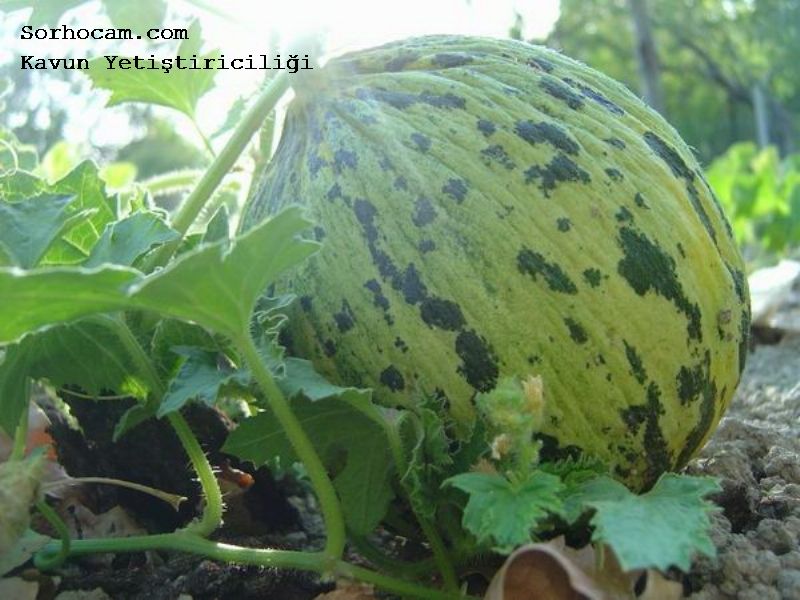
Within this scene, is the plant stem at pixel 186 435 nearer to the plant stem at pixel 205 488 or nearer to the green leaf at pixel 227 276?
the plant stem at pixel 205 488

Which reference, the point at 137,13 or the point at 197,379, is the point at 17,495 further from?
the point at 137,13

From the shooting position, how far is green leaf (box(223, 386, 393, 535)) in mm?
1558

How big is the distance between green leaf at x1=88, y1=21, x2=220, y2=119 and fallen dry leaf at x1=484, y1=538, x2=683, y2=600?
1092 mm

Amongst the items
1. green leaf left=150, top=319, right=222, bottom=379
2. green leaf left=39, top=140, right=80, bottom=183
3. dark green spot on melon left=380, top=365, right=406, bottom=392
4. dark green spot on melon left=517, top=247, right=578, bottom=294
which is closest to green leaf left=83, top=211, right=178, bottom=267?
green leaf left=150, top=319, right=222, bottom=379

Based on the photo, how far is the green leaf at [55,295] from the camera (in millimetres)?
1161

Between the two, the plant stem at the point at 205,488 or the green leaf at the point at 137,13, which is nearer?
the plant stem at the point at 205,488

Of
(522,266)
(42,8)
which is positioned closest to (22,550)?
(522,266)

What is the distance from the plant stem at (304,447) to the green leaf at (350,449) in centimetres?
8

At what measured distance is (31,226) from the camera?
146 cm

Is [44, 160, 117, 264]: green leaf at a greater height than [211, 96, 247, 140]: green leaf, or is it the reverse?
[211, 96, 247, 140]: green leaf

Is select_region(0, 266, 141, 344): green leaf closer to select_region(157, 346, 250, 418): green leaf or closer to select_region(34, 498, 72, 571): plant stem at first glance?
select_region(157, 346, 250, 418): green leaf

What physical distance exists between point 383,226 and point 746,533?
764 mm

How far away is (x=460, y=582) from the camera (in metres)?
1.65

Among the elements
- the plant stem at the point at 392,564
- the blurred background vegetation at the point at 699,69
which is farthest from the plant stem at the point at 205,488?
the blurred background vegetation at the point at 699,69
